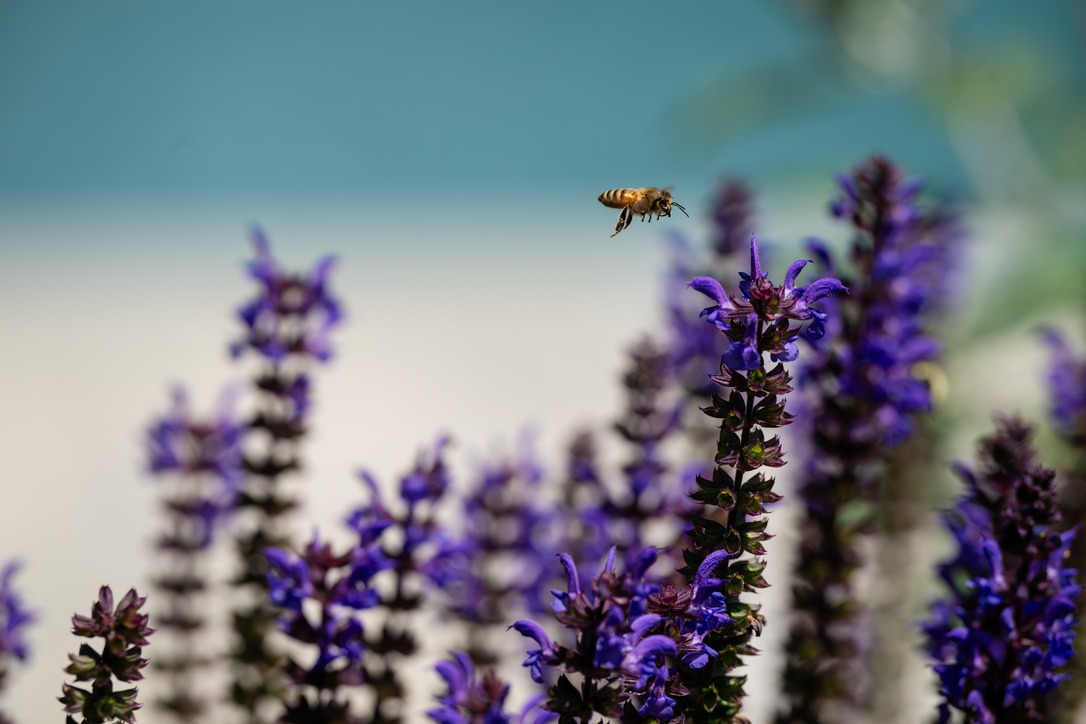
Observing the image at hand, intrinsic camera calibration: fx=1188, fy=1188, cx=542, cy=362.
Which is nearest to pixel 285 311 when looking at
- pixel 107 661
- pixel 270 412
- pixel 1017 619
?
pixel 270 412

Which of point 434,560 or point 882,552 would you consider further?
point 882,552

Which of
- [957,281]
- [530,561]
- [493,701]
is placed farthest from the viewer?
[957,281]

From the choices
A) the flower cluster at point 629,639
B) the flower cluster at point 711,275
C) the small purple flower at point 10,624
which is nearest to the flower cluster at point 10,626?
the small purple flower at point 10,624

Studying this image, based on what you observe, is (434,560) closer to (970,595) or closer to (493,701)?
(493,701)

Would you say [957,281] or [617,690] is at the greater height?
[957,281]

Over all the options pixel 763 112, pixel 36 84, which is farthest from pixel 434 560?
pixel 36 84

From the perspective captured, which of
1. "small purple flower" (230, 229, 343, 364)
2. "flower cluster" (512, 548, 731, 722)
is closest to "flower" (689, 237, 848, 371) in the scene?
"flower cluster" (512, 548, 731, 722)

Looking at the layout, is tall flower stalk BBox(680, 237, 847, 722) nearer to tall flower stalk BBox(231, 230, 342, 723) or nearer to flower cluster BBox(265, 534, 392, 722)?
flower cluster BBox(265, 534, 392, 722)

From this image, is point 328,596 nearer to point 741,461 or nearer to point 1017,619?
point 741,461
